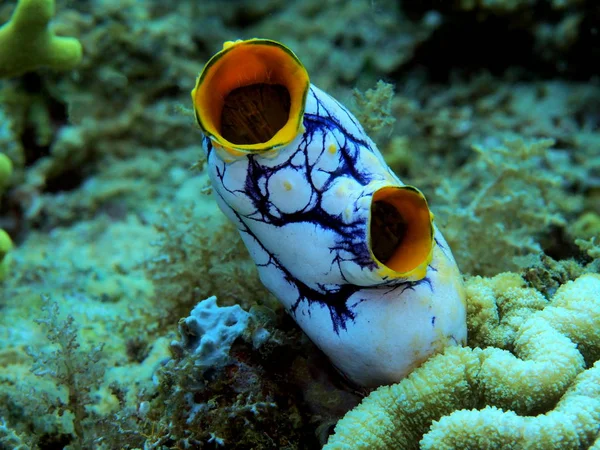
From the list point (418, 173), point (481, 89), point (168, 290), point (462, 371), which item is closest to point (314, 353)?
point (462, 371)

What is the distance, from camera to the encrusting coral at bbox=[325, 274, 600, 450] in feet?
4.28

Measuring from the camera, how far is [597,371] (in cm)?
140

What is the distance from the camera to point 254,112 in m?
1.63

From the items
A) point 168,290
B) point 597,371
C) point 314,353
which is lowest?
point 168,290

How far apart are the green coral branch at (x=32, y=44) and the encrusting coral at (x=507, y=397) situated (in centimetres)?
295

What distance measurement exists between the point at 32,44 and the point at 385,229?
2757 millimetres

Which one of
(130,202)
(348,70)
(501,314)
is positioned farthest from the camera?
(348,70)

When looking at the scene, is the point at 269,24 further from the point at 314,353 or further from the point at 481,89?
the point at 314,353

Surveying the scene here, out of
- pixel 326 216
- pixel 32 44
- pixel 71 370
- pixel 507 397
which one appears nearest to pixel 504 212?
pixel 507 397

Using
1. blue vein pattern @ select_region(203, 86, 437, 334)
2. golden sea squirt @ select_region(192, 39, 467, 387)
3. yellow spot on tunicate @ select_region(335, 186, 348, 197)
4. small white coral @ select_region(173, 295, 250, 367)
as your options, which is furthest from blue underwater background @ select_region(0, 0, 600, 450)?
yellow spot on tunicate @ select_region(335, 186, 348, 197)

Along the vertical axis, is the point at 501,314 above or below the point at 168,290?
above

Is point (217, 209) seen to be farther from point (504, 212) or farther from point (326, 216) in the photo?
A: point (504, 212)

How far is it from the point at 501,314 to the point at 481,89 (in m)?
3.18

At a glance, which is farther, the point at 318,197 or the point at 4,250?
the point at 4,250
